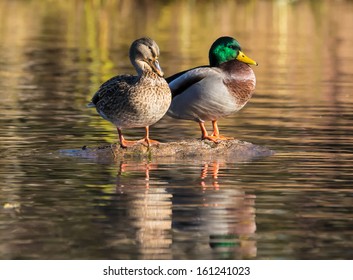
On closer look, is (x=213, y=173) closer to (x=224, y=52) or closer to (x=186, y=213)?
(x=186, y=213)

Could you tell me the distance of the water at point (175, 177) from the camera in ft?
29.1

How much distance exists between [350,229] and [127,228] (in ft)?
5.49

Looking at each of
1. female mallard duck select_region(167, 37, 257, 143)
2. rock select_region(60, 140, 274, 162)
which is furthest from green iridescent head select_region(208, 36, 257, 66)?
rock select_region(60, 140, 274, 162)

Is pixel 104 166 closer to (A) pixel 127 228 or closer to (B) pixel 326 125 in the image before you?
(A) pixel 127 228

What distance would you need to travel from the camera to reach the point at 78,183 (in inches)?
441

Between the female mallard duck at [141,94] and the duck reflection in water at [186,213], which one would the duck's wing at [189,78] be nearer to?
the female mallard duck at [141,94]

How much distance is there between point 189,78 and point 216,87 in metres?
0.38

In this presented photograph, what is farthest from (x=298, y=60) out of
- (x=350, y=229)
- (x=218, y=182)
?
(x=350, y=229)

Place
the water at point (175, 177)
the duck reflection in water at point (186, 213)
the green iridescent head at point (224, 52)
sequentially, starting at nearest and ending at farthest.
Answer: the duck reflection in water at point (186, 213) → the water at point (175, 177) → the green iridescent head at point (224, 52)

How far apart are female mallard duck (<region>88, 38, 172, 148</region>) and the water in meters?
0.48

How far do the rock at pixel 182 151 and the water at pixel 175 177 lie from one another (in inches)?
8.7

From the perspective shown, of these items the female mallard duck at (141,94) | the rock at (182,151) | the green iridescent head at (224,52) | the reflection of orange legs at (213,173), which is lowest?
the reflection of orange legs at (213,173)

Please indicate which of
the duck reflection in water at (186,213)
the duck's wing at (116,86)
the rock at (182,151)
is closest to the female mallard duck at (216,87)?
the rock at (182,151)

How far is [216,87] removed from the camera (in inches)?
533
